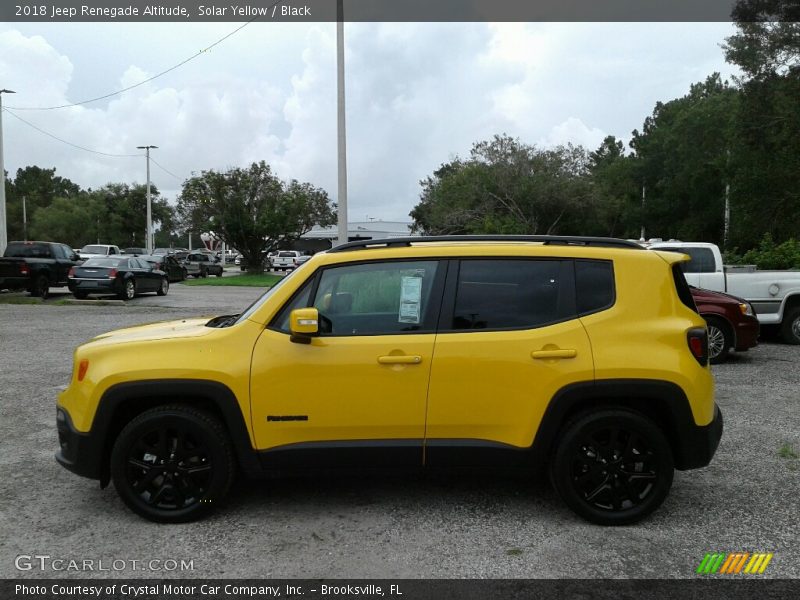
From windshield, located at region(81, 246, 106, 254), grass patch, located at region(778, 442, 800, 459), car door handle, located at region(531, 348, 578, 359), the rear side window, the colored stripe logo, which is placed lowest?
the colored stripe logo

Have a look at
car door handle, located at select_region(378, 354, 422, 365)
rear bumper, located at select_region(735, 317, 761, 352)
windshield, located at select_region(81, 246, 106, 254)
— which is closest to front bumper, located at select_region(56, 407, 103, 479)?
car door handle, located at select_region(378, 354, 422, 365)

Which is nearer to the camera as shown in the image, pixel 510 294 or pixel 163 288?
pixel 510 294

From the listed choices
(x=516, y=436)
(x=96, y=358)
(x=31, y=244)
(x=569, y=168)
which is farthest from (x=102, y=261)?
(x=569, y=168)

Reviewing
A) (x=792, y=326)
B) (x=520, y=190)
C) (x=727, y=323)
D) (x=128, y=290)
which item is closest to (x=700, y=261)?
(x=792, y=326)

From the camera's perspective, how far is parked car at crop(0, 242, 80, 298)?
19906mm

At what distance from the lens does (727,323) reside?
9.38 metres

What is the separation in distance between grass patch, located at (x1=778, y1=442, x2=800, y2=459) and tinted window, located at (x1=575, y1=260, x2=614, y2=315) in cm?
264

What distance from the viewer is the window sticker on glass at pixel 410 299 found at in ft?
13.6

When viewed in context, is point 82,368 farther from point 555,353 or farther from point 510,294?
point 555,353

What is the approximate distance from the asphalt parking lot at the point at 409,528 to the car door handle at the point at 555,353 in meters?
0.87

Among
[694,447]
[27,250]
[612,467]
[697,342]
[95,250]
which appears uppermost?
[95,250]

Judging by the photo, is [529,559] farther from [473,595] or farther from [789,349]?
[789,349]

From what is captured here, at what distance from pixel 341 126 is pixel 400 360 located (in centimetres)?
1238

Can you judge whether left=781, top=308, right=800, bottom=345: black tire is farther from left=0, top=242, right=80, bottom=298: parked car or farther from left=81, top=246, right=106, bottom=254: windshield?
left=81, top=246, right=106, bottom=254: windshield
